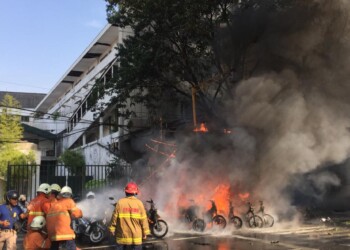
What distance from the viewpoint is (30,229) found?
5789mm

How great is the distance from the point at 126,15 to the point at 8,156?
9.72 metres

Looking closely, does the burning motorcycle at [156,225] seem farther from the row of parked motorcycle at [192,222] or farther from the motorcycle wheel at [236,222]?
the motorcycle wheel at [236,222]

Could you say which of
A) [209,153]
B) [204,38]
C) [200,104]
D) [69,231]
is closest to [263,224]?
[209,153]

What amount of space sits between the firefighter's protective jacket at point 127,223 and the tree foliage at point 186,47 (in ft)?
33.3

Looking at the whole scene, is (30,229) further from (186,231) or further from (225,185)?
(225,185)

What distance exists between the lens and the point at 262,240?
10.5 meters

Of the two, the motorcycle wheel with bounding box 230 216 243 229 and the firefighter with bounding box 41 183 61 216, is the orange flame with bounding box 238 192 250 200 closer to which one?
the motorcycle wheel with bounding box 230 216 243 229

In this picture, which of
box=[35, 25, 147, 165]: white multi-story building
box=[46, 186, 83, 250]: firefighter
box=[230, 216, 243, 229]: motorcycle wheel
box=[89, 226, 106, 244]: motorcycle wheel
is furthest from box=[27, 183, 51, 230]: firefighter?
box=[35, 25, 147, 165]: white multi-story building

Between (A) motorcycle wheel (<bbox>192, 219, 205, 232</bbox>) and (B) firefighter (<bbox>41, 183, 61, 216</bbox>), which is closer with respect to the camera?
(B) firefighter (<bbox>41, 183, 61, 216</bbox>)

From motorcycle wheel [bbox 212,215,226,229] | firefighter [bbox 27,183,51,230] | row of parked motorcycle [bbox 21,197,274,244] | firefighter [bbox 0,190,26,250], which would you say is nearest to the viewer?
firefighter [bbox 27,183,51,230]

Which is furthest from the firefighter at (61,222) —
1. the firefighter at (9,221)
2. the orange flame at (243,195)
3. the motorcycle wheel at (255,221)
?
the orange flame at (243,195)

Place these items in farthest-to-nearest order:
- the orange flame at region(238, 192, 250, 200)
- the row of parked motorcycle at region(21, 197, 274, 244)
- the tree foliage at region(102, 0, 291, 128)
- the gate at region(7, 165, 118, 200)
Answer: the gate at region(7, 165, 118, 200), the tree foliage at region(102, 0, 291, 128), the orange flame at region(238, 192, 250, 200), the row of parked motorcycle at region(21, 197, 274, 244)

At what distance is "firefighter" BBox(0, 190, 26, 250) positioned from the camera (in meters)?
6.36

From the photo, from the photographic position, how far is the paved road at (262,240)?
9.42 metres
